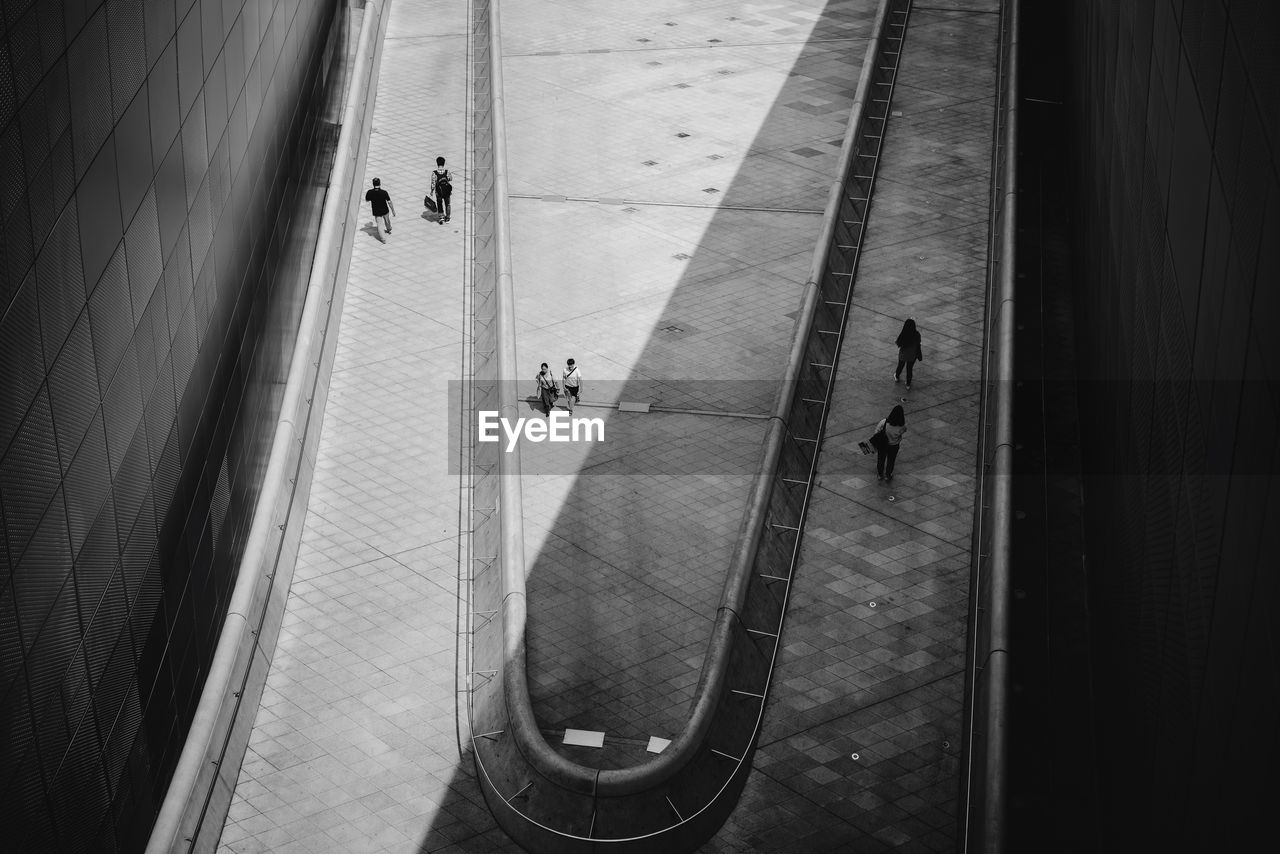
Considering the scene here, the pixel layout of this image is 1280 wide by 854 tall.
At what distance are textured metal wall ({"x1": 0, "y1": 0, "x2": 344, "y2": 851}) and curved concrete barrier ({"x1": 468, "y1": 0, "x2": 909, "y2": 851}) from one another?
306 cm

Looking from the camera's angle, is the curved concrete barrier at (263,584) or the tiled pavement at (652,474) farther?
the tiled pavement at (652,474)

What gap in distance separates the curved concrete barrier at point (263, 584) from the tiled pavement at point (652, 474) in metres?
0.29

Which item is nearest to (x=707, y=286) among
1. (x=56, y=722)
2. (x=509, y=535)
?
(x=509, y=535)

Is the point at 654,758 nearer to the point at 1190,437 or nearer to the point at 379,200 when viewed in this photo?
the point at 1190,437

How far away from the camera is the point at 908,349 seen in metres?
18.5

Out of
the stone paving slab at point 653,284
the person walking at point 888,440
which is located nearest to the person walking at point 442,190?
the stone paving slab at point 653,284

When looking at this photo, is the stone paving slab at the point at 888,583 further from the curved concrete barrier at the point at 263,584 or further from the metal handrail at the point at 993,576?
the curved concrete barrier at the point at 263,584

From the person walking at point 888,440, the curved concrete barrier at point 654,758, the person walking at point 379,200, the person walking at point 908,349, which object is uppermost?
the person walking at point 379,200

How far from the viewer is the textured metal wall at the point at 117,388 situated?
9.24 m

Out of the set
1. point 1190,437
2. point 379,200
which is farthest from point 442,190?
point 1190,437

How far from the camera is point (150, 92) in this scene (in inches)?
496

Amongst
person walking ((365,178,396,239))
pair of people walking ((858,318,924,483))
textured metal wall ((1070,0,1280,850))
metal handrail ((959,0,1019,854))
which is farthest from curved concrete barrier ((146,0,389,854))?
textured metal wall ((1070,0,1280,850))

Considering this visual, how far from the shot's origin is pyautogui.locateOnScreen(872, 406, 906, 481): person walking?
1673cm

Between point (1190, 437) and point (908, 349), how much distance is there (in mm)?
8835
